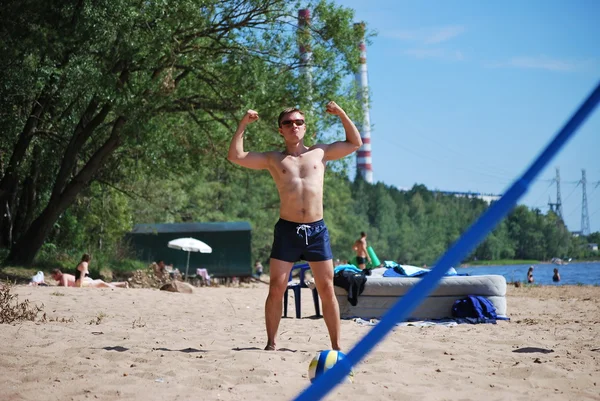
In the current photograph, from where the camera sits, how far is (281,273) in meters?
7.15

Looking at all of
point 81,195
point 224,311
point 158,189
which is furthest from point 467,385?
point 158,189

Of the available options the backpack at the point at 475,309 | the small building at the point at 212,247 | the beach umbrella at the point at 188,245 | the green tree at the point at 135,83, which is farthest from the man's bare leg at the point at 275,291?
the small building at the point at 212,247

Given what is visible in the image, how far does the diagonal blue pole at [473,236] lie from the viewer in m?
2.29

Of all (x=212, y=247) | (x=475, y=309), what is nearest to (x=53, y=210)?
(x=475, y=309)

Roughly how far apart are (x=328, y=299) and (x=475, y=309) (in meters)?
4.59

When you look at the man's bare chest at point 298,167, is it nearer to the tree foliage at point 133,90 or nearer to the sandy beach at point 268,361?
the sandy beach at point 268,361

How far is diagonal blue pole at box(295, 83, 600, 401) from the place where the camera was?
229 centimetres

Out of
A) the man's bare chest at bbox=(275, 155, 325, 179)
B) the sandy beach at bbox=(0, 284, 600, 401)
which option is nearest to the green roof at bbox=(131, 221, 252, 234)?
the sandy beach at bbox=(0, 284, 600, 401)

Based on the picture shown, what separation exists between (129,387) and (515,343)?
422 cm

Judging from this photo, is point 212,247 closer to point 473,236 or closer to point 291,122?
point 291,122

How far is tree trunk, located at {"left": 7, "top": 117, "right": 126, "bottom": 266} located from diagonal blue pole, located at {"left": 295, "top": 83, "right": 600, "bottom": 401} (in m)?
20.4

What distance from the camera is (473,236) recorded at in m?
2.28

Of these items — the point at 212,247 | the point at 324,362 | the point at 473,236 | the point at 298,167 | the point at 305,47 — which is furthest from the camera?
the point at 212,247

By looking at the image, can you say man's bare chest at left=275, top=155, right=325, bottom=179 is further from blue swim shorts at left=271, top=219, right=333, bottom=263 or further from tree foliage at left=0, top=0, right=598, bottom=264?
tree foliage at left=0, top=0, right=598, bottom=264
